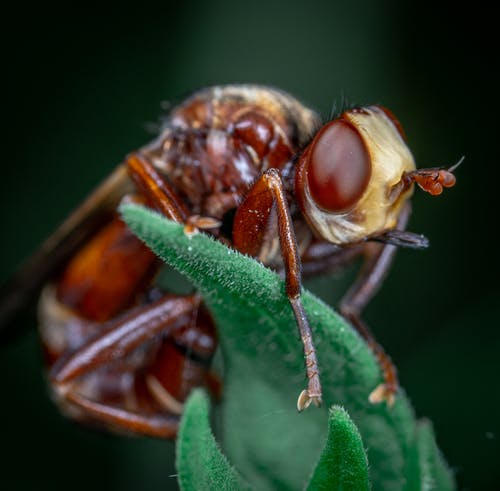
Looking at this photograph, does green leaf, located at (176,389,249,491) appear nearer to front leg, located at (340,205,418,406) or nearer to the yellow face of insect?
the yellow face of insect

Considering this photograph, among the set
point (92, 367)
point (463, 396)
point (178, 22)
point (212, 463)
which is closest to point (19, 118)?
point (178, 22)

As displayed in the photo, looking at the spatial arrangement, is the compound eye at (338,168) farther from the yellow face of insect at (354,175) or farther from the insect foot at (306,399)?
the insect foot at (306,399)

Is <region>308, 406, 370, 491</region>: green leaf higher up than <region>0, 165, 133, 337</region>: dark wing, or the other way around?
<region>308, 406, 370, 491</region>: green leaf

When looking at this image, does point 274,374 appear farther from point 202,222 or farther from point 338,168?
point 338,168

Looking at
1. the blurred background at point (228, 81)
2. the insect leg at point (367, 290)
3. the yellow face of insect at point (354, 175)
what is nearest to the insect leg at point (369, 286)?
the insect leg at point (367, 290)

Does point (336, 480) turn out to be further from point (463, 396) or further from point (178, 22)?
point (178, 22)

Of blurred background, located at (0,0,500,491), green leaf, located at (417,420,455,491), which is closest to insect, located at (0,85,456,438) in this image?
green leaf, located at (417,420,455,491)
